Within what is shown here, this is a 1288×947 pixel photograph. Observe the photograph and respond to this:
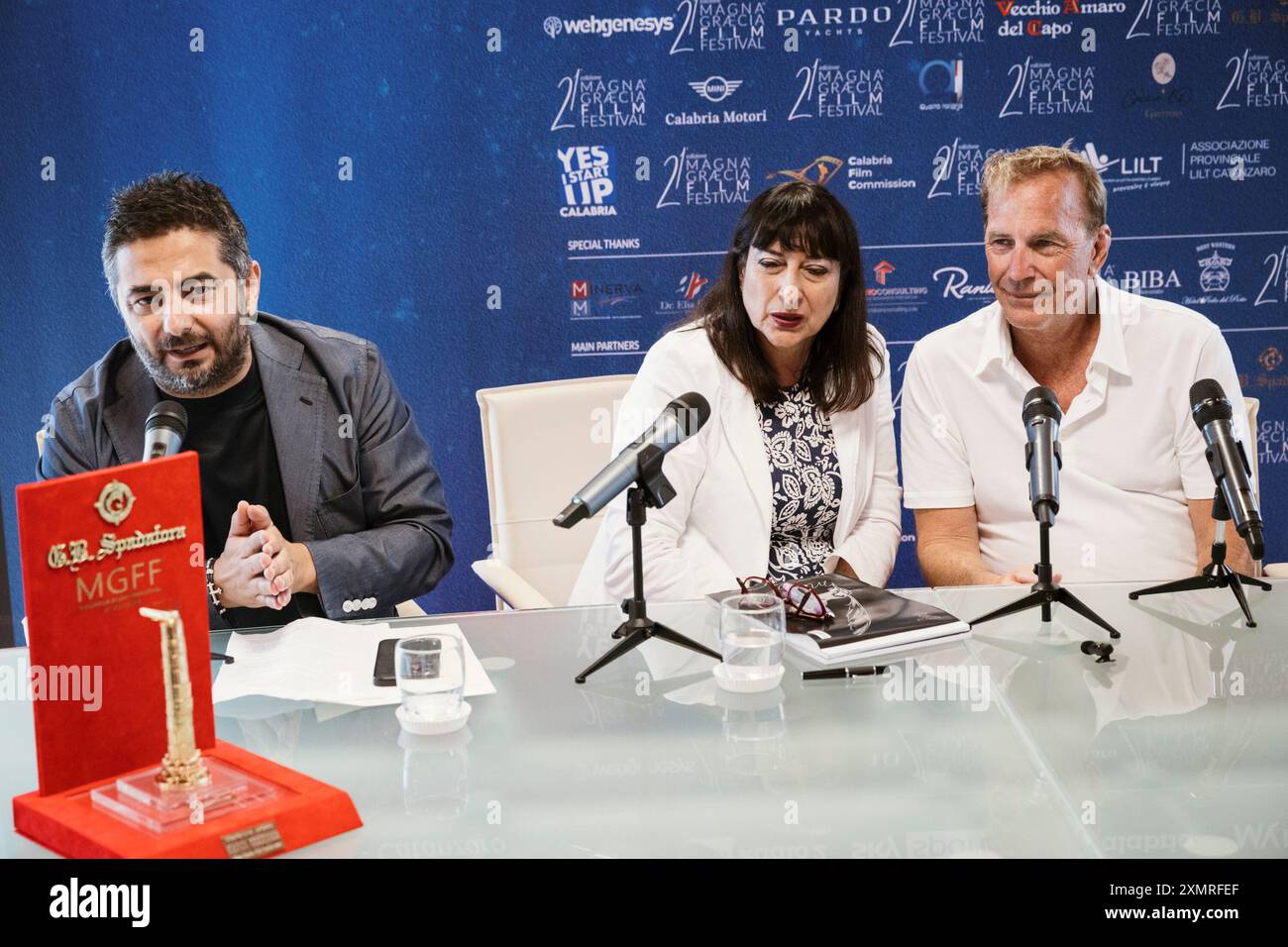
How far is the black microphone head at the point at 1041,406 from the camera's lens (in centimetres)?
200

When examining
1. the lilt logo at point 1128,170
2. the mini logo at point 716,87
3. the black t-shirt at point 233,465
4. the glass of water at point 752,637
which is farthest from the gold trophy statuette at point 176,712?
the lilt logo at point 1128,170

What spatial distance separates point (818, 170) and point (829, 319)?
64.1 inches

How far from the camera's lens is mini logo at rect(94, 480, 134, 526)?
1359mm

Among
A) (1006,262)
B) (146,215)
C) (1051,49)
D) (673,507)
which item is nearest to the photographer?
(146,215)

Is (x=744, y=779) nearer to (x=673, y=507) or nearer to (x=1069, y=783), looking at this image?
(x=1069, y=783)

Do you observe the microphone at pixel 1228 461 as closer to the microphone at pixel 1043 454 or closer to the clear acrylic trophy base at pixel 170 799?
the microphone at pixel 1043 454

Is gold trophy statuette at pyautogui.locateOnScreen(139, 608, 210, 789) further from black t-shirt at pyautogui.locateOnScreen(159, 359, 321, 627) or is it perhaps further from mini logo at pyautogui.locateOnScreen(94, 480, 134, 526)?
black t-shirt at pyautogui.locateOnScreen(159, 359, 321, 627)

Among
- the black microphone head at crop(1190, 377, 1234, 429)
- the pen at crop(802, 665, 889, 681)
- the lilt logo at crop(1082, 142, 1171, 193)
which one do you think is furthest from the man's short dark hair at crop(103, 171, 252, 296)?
the lilt logo at crop(1082, 142, 1171, 193)

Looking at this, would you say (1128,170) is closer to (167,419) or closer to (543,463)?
(543,463)

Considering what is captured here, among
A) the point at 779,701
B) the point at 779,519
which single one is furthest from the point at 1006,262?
the point at 779,701

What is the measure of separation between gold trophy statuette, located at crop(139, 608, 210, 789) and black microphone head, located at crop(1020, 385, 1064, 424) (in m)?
1.32

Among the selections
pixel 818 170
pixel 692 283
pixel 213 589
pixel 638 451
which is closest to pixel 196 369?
pixel 213 589
